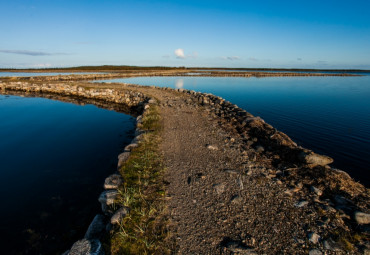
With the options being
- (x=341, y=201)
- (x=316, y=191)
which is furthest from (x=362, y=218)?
(x=316, y=191)

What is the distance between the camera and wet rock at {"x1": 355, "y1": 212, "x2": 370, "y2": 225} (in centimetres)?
544

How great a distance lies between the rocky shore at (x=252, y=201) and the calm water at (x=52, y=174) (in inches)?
74.3

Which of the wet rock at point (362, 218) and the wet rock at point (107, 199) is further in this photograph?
the wet rock at point (107, 199)

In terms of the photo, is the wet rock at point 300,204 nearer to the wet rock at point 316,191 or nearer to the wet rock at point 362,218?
the wet rock at point 316,191

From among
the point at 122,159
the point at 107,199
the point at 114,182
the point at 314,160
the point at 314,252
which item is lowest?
the point at 314,252

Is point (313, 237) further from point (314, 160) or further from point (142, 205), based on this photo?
point (142, 205)

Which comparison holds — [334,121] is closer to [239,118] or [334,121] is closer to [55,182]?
[239,118]

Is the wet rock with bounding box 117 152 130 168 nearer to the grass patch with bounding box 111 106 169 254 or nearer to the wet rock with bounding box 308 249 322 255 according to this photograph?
the grass patch with bounding box 111 106 169 254

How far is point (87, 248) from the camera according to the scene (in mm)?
4512

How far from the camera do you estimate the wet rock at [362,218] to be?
5439 millimetres

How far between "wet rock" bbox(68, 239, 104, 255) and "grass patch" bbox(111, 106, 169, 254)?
32cm

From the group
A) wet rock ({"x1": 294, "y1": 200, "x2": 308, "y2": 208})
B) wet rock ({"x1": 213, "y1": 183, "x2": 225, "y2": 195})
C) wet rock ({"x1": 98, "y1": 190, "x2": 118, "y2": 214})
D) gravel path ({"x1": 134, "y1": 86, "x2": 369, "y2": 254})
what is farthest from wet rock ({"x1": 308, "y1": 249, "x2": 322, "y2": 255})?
wet rock ({"x1": 98, "y1": 190, "x2": 118, "y2": 214})

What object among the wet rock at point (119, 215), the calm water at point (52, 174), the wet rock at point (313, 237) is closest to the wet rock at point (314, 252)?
the wet rock at point (313, 237)

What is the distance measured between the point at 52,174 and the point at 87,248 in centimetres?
705
